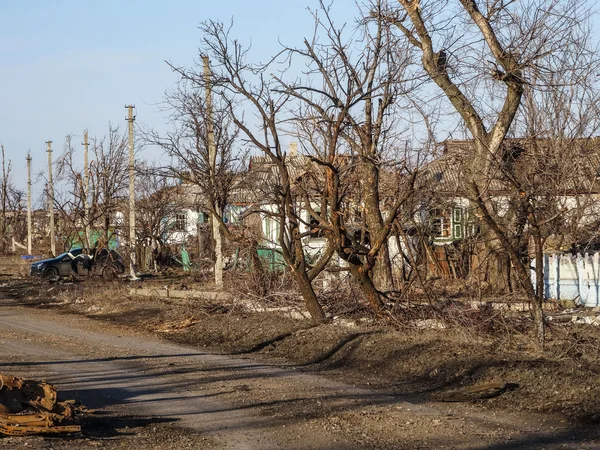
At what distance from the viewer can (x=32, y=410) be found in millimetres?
7840

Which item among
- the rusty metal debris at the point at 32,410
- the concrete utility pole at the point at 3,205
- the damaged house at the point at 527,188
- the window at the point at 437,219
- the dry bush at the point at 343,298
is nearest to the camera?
the rusty metal debris at the point at 32,410

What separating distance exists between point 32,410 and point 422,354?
19.0 feet

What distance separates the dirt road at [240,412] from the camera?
751 centimetres

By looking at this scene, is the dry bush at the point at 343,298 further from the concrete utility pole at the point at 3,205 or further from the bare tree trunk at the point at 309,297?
the concrete utility pole at the point at 3,205

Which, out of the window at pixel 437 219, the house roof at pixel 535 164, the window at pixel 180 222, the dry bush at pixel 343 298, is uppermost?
the window at pixel 180 222

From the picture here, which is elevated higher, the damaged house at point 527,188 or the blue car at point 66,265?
the damaged house at point 527,188

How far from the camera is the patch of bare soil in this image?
9.18 metres

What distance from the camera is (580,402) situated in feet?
28.5

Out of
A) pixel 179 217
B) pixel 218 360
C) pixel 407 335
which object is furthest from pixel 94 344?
pixel 179 217

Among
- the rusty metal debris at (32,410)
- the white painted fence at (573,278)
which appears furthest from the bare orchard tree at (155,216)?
the rusty metal debris at (32,410)

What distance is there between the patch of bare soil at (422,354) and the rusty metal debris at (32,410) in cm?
308

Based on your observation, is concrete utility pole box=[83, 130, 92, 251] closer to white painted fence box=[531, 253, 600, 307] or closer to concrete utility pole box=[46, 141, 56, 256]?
concrete utility pole box=[46, 141, 56, 256]

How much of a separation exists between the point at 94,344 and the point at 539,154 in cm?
909

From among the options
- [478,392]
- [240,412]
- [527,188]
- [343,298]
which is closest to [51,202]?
[343,298]
